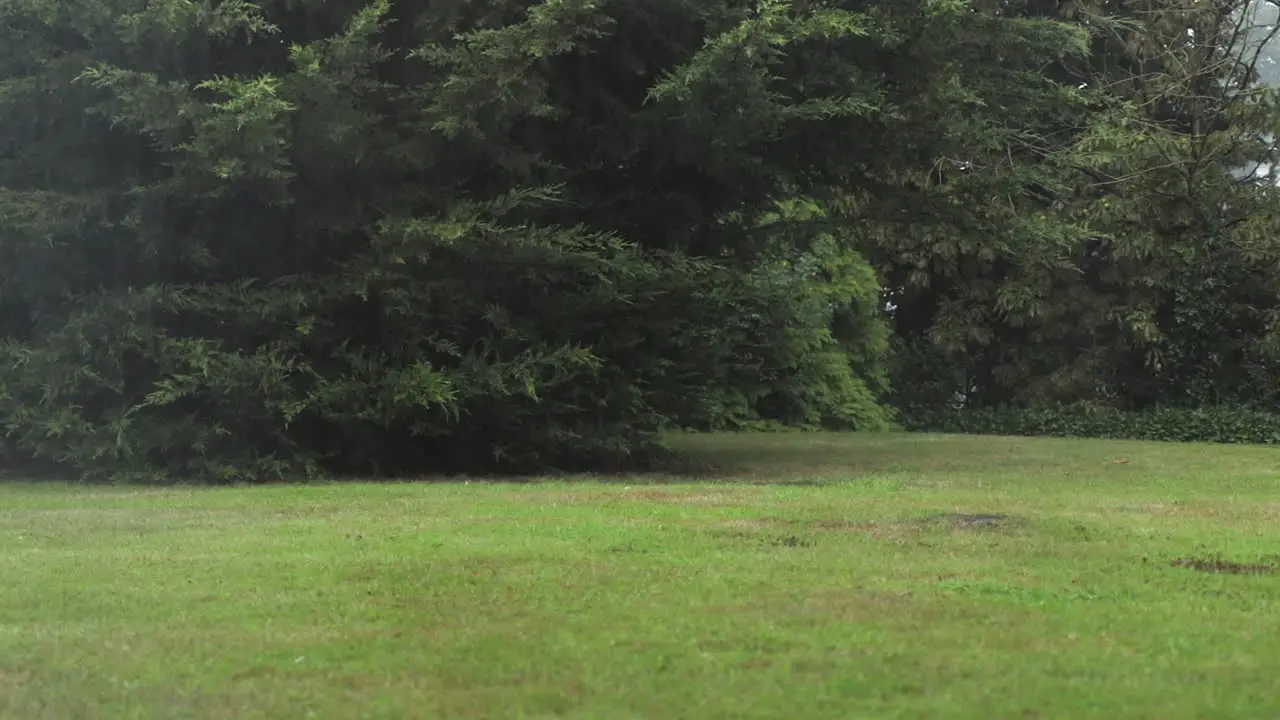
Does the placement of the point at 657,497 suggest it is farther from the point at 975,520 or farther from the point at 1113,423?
the point at 1113,423

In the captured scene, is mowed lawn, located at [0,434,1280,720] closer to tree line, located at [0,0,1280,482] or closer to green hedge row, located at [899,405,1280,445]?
tree line, located at [0,0,1280,482]

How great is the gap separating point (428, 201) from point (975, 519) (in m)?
6.83

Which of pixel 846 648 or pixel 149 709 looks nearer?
pixel 149 709

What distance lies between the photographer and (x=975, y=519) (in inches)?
384

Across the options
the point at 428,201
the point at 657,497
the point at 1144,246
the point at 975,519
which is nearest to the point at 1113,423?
the point at 1144,246

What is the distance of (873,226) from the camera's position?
17703mm

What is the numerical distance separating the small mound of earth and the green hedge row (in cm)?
1415

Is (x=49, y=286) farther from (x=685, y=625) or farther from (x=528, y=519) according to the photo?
(x=685, y=625)

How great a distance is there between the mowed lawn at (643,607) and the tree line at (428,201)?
2.49 m

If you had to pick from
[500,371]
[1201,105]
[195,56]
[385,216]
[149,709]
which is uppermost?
[1201,105]

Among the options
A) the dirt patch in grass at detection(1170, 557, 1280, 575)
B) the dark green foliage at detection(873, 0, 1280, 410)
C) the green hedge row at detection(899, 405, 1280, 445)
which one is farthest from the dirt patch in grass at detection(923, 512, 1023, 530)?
the green hedge row at detection(899, 405, 1280, 445)

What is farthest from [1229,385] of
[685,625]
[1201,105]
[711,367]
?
[685,625]

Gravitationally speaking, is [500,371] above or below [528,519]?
above

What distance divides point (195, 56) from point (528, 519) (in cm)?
679
